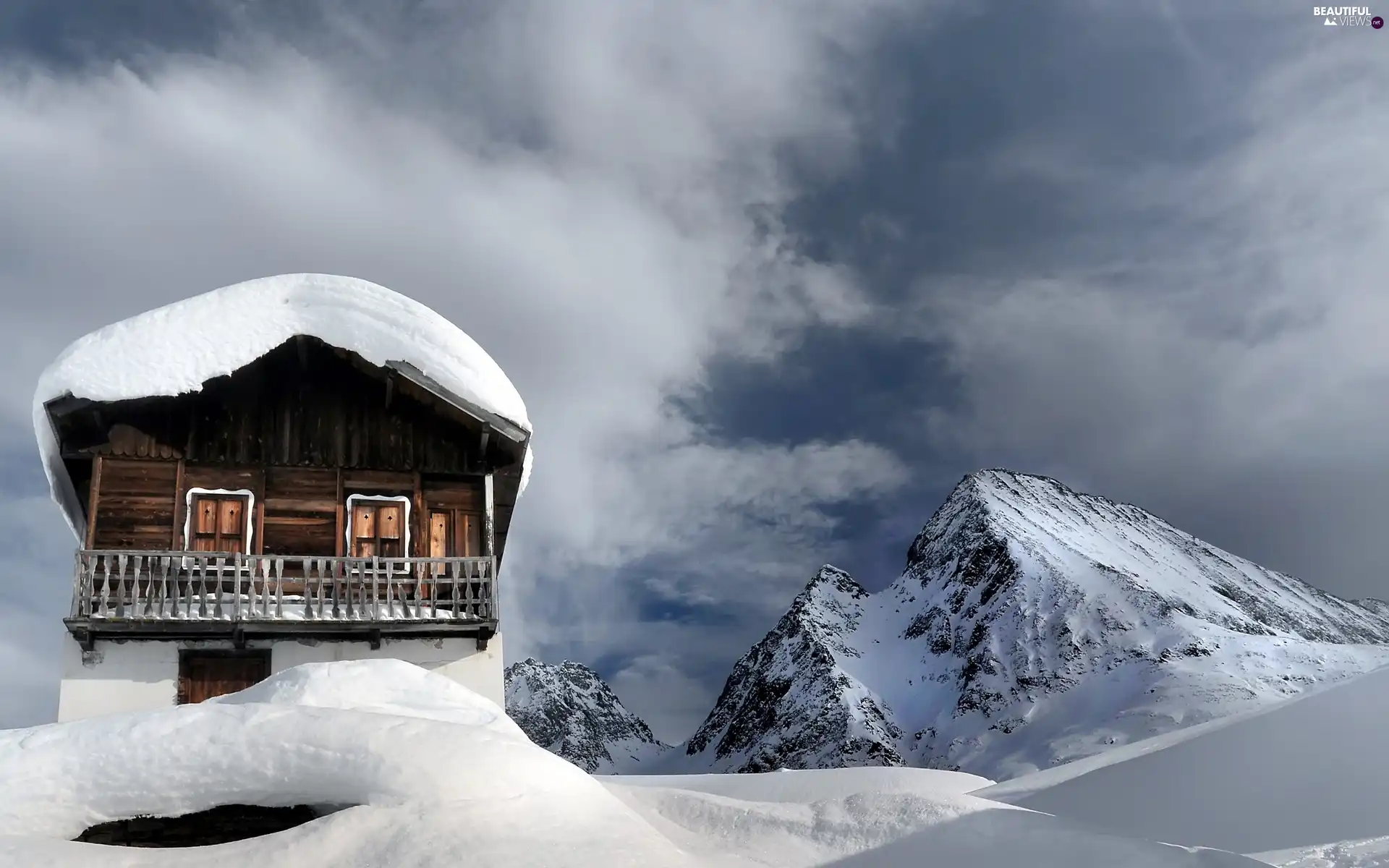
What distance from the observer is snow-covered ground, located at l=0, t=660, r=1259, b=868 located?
518cm

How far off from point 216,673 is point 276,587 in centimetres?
144

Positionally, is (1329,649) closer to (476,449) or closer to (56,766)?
(476,449)

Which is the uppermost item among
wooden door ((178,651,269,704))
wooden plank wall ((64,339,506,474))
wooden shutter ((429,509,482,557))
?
wooden plank wall ((64,339,506,474))

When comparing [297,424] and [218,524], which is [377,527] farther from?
[218,524]

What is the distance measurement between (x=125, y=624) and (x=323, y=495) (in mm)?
3460

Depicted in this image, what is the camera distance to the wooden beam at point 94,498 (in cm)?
1551

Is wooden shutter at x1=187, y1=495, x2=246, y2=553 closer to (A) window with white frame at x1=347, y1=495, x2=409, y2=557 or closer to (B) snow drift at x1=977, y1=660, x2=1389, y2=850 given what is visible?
(A) window with white frame at x1=347, y1=495, x2=409, y2=557

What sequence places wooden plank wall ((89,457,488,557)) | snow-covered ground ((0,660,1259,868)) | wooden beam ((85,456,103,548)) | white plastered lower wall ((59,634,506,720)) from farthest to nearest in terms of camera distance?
wooden plank wall ((89,457,488,557)) → wooden beam ((85,456,103,548)) → white plastered lower wall ((59,634,506,720)) → snow-covered ground ((0,660,1259,868))

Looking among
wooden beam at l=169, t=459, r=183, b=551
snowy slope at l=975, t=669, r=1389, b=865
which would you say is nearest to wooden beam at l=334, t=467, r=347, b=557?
wooden beam at l=169, t=459, r=183, b=551

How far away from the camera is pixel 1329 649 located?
12300 cm

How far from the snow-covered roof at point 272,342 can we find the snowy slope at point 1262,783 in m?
10.4

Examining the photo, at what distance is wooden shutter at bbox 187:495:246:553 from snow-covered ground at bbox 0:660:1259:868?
1029cm

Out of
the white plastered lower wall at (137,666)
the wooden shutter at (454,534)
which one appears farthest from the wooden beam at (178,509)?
the wooden shutter at (454,534)

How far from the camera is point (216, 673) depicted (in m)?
14.9
